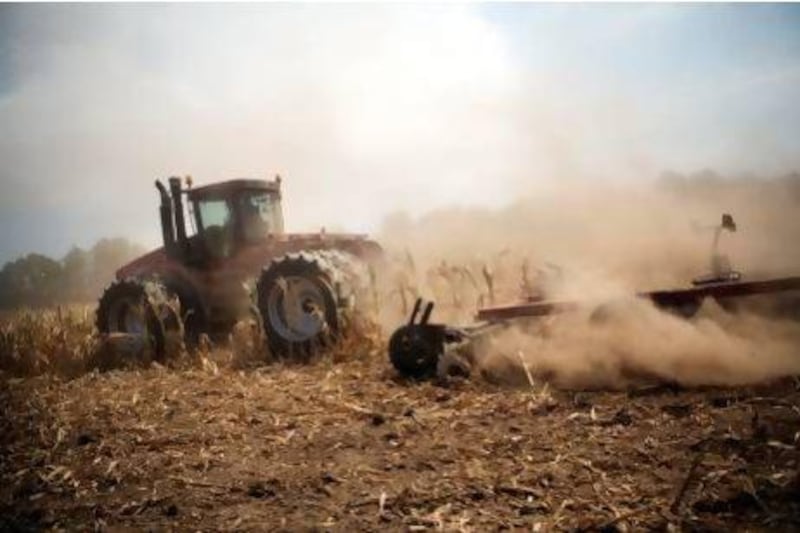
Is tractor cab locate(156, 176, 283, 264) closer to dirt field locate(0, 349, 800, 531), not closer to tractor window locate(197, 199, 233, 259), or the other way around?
tractor window locate(197, 199, 233, 259)

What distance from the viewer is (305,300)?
8.55 metres

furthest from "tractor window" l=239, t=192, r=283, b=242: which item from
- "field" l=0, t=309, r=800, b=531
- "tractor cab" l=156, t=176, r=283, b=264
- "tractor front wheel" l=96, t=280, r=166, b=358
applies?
"field" l=0, t=309, r=800, b=531

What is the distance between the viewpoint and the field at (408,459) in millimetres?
3180

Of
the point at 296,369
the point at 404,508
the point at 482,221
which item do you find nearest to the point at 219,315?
the point at 296,369

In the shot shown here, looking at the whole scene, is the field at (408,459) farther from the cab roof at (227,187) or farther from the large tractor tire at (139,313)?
the cab roof at (227,187)

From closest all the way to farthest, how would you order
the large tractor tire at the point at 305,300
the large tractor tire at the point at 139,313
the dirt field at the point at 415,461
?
the dirt field at the point at 415,461 < the large tractor tire at the point at 305,300 < the large tractor tire at the point at 139,313

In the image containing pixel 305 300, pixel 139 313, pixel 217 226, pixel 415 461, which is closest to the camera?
pixel 415 461

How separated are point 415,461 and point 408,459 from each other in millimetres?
67

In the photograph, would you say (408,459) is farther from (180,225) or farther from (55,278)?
(55,278)

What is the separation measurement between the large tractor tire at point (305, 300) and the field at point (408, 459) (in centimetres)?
168

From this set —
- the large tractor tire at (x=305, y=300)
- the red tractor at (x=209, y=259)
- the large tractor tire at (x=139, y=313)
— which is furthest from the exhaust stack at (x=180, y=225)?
the large tractor tire at (x=305, y=300)

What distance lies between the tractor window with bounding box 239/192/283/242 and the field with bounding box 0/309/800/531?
12.8 feet

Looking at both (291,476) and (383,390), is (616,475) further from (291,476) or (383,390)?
(383,390)

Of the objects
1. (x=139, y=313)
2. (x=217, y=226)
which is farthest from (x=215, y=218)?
(x=139, y=313)
